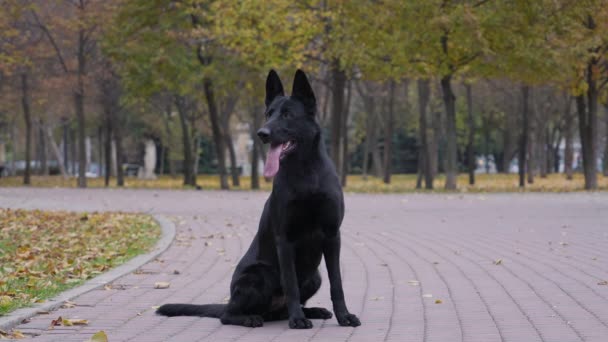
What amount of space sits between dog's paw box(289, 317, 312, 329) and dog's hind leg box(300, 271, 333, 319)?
0.28 meters

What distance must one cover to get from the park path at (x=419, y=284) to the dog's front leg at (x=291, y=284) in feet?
0.39

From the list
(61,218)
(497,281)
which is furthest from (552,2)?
(497,281)

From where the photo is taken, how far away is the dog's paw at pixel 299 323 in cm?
700

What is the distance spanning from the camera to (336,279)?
7094 millimetres

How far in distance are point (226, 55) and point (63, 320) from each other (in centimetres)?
3114

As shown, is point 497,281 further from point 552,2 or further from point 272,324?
point 552,2

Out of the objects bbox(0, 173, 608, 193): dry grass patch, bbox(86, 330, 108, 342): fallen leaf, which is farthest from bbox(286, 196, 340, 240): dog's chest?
bbox(0, 173, 608, 193): dry grass patch

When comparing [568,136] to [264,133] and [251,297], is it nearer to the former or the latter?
[251,297]

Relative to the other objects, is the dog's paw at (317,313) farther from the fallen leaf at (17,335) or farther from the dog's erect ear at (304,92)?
the fallen leaf at (17,335)

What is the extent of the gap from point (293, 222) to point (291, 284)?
0.43 m

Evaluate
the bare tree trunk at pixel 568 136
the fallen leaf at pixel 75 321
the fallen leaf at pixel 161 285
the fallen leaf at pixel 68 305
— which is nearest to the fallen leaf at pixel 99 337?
the fallen leaf at pixel 75 321

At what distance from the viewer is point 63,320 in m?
7.23

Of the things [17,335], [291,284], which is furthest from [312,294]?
[17,335]

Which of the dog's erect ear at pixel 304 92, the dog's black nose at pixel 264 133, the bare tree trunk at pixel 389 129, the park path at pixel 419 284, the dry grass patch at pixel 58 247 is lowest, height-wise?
the park path at pixel 419 284
